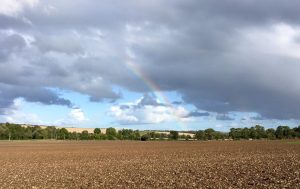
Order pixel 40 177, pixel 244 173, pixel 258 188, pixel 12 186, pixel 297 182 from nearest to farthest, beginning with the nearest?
1. pixel 258 188
2. pixel 297 182
3. pixel 12 186
4. pixel 244 173
5. pixel 40 177

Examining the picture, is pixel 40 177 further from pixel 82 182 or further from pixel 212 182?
pixel 212 182

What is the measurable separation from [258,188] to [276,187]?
128cm

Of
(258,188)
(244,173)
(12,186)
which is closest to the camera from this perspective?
(258,188)

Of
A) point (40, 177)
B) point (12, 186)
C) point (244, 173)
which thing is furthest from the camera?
point (40, 177)

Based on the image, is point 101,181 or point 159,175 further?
point 159,175

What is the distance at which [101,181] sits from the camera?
35.8 m

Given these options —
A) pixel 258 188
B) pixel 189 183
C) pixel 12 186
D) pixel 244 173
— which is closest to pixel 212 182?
pixel 189 183

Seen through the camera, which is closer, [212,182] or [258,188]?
[258,188]

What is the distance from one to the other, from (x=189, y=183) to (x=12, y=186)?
14940mm

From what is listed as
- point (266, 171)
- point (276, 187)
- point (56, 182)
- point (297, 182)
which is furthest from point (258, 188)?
point (56, 182)

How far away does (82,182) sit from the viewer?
35.7 m

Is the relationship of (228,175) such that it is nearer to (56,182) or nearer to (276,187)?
(276,187)

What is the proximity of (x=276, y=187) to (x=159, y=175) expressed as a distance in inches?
503

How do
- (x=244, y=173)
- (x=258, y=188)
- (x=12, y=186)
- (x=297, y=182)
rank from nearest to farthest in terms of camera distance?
(x=258, y=188)
(x=297, y=182)
(x=12, y=186)
(x=244, y=173)
